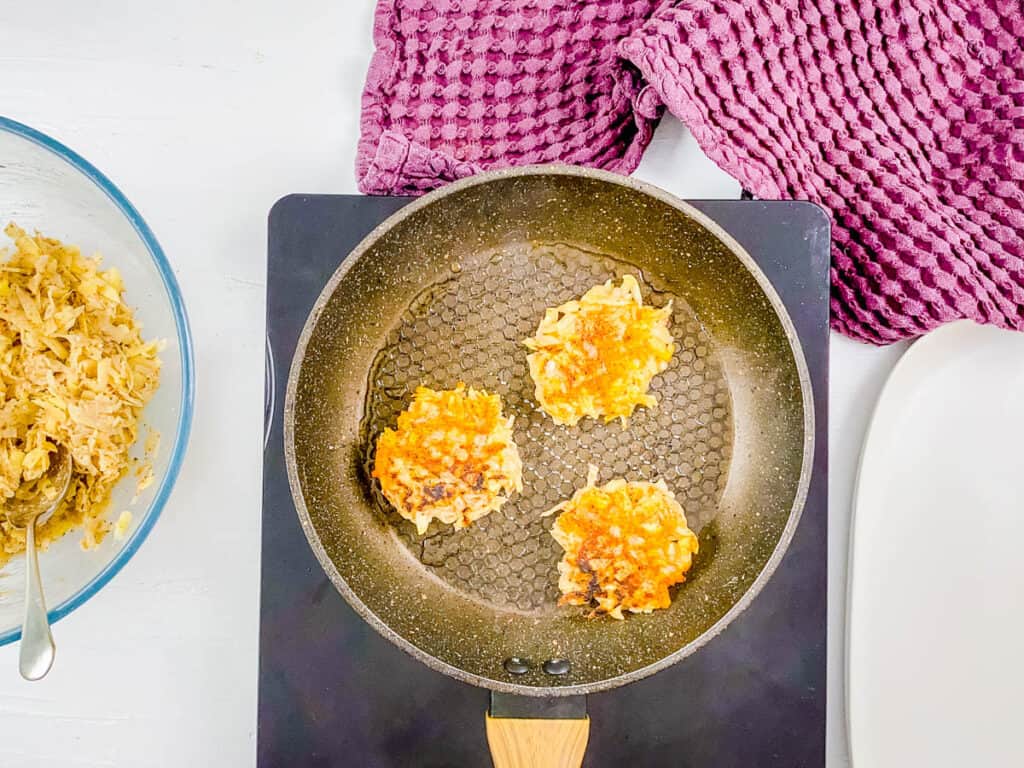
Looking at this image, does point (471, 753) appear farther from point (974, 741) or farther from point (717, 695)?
point (974, 741)

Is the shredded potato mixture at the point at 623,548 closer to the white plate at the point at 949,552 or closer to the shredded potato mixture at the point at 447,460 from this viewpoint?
the shredded potato mixture at the point at 447,460

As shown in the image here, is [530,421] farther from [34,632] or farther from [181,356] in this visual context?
[34,632]

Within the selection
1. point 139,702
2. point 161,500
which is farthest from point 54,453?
point 139,702

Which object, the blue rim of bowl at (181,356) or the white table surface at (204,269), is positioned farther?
the white table surface at (204,269)

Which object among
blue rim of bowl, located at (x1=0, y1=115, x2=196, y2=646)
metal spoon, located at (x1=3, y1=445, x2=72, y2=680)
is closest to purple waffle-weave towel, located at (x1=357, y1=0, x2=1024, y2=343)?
blue rim of bowl, located at (x1=0, y1=115, x2=196, y2=646)

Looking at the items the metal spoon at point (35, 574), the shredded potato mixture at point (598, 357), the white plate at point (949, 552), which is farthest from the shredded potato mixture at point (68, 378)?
the white plate at point (949, 552)

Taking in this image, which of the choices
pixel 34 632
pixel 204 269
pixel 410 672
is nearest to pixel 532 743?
pixel 410 672
